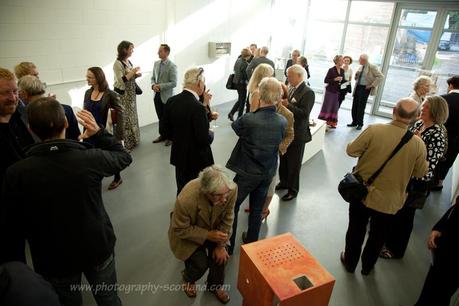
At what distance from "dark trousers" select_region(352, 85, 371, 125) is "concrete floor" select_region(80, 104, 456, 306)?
2.01m

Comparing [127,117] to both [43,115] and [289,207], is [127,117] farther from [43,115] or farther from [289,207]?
[43,115]

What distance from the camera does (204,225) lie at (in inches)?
86.4

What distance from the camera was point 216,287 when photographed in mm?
2473

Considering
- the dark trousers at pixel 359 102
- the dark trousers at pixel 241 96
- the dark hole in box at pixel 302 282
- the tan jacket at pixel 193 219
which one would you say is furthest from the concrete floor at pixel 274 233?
the dark trousers at pixel 359 102

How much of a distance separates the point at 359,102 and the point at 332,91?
0.77 m

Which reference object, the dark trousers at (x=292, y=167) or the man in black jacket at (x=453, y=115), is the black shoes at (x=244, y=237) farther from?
the man in black jacket at (x=453, y=115)

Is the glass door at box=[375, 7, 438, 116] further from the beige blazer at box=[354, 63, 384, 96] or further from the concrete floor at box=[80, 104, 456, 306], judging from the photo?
the concrete floor at box=[80, 104, 456, 306]

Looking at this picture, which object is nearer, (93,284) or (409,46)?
(93,284)

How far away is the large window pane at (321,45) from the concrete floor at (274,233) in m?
5.35

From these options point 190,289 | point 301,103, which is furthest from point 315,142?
point 190,289

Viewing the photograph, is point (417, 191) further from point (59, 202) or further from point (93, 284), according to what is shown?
point (59, 202)

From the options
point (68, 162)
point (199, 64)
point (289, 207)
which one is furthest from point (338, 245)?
point (199, 64)

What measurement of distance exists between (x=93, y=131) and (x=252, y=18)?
736 cm

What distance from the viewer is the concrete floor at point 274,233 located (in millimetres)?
2574
